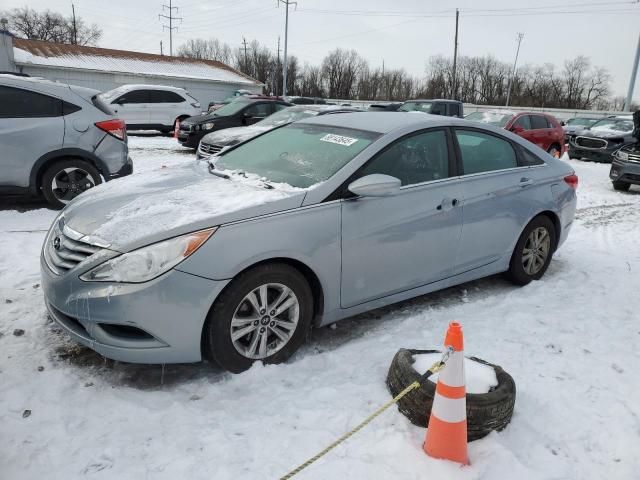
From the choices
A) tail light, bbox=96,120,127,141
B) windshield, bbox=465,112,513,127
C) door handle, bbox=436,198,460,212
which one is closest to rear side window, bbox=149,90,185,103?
windshield, bbox=465,112,513,127

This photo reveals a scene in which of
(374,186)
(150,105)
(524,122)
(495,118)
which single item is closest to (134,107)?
(150,105)

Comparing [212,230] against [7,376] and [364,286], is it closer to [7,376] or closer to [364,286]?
[364,286]

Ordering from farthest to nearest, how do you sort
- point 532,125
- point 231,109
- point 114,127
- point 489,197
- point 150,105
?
point 150,105, point 231,109, point 532,125, point 114,127, point 489,197

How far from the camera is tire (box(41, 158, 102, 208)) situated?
6.42m

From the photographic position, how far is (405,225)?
139 inches

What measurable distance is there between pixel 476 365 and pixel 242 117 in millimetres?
11966

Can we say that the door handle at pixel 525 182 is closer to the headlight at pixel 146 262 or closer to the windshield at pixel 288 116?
the headlight at pixel 146 262

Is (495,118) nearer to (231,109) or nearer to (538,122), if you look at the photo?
(538,122)

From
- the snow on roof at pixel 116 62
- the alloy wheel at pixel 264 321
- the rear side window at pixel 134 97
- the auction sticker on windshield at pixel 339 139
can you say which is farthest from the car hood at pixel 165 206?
the snow on roof at pixel 116 62

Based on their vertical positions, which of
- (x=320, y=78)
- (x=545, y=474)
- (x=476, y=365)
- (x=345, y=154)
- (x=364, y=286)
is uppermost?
(x=320, y=78)

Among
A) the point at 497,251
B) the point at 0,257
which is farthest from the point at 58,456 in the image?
the point at 497,251

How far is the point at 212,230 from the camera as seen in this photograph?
109 inches

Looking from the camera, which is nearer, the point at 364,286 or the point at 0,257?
the point at 364,286

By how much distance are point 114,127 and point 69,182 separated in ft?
3.12
